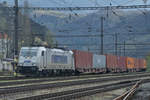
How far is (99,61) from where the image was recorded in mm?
51000

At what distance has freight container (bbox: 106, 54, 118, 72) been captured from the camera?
2160 inches

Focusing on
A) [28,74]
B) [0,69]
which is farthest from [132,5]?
[0,69]

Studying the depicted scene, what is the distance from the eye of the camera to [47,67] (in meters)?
35.0

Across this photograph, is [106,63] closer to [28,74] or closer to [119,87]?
[28,74]

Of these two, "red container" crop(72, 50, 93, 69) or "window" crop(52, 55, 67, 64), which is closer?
"window" crop(52, 55, 67, 64)

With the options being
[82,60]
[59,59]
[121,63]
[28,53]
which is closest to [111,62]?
[121,63]

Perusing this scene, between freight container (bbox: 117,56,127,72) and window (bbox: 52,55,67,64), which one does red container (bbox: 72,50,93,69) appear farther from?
freight container (bbox: 117,56,127,72)

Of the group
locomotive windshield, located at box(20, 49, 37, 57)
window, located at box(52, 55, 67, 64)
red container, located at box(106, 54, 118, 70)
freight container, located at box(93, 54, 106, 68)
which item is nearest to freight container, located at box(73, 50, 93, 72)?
freight container, located at box(93, 54, 106, 68)

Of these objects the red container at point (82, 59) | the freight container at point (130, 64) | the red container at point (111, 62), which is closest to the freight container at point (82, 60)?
the red container at point (82, 59)

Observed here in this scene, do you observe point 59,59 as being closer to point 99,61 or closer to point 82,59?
point 82,59

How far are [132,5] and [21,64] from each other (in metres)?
12.7

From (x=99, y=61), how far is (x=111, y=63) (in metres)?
6.00

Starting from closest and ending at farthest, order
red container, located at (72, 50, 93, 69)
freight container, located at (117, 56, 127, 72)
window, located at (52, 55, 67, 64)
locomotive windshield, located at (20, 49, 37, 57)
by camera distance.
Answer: locomotive windshield, located at (20, 49, 37, 57) → window, located at (52, 55, 67, 64) → red container, located at (72, 50, 93, 69) → freight container, located at (117, 56, 127, 72)

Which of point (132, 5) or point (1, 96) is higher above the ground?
point (132, 5)
